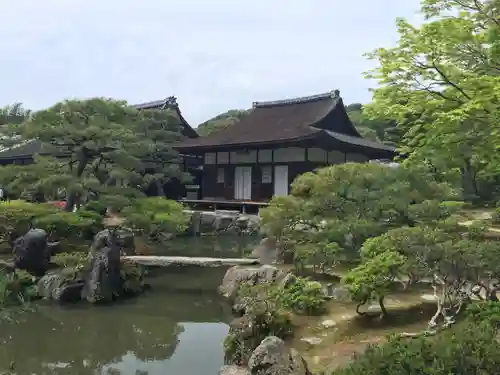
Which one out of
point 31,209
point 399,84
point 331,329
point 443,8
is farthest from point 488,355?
point 31,209

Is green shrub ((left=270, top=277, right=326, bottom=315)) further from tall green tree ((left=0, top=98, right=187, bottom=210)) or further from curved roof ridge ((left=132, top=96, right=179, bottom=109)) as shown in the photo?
curved roof ridge ((left=132, top=96, right=179, bottom=109))

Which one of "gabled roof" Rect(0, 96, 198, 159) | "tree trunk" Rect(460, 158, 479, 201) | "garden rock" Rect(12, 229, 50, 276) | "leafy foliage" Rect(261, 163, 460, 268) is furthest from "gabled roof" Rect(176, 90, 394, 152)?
"garden rock" Rect(12, 229, 50, 276)

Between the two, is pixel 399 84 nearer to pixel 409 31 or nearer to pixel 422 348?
pixel 409 31

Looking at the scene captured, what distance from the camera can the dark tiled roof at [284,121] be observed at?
923 inches

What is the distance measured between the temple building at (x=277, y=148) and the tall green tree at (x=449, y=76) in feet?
40.4

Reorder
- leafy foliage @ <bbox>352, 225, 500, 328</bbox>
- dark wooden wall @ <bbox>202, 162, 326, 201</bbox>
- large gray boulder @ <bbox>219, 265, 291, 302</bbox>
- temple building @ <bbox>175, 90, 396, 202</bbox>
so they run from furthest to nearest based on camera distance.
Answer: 1. dark wooden wall @ <bbox>202, 162, 326, 201</bbox>
2. temple building @ <bbox>175, 90, 396, 202</bbox>
3. large gray boulder @ <bbox>219, 265, 291, 302</bbox>
4. leafy foliage @ <bbox>352, 225, 500, 328</bbox>

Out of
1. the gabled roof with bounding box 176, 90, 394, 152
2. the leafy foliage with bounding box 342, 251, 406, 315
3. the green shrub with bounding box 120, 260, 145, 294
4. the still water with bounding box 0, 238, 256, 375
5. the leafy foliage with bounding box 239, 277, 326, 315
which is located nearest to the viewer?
the leafy foliage with bounding box 342, 251, 406, 315

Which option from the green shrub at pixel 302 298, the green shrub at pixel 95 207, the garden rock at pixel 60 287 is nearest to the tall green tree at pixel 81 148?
the green shrub at pixel 95 207

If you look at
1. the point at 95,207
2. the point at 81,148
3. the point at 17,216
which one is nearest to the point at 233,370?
the point at 17,216

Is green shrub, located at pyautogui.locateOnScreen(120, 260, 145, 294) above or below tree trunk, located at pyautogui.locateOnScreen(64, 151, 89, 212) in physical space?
below

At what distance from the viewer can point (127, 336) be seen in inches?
333

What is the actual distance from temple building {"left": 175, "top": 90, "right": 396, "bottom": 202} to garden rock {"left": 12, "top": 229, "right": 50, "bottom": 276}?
11.9 m

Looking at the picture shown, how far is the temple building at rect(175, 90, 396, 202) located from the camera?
2241 cm

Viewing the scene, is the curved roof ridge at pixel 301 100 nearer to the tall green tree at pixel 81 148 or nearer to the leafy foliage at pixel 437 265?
the tall green tree at pixel 81 148
